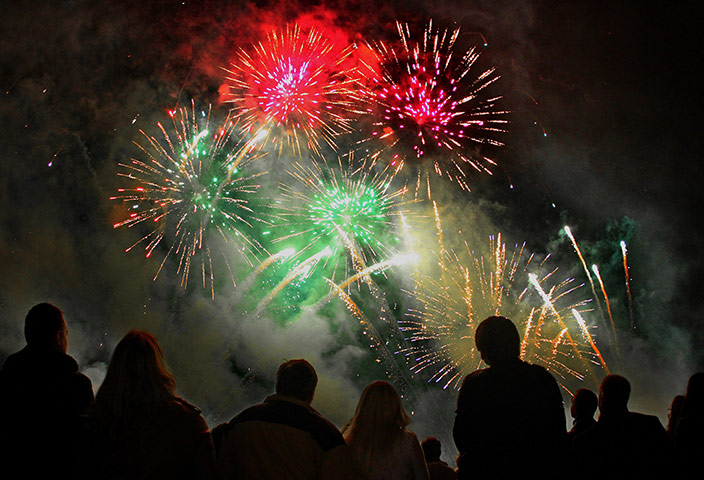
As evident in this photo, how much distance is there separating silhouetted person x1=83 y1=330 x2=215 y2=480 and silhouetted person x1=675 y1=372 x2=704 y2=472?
4.09m

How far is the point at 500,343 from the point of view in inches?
170

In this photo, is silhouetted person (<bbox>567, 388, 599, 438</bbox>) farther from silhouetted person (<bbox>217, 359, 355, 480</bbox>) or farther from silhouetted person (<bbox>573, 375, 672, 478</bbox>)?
silhouetted person (<bbox>217, 359, 355, 480</bbox>)

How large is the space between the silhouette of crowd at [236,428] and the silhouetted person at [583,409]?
1297 mm

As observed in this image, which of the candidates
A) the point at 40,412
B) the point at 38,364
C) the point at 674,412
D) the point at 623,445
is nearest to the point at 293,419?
the point at 40,412

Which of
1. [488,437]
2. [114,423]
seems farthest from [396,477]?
[114,423]

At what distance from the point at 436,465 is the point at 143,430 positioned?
3.88 m

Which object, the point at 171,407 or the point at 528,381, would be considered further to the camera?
the point at 528,381

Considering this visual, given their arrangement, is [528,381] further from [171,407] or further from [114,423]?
[114,423]

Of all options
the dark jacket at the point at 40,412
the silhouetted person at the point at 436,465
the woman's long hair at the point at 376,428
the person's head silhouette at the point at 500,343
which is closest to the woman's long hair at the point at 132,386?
the dark jacket at the point at 40,412

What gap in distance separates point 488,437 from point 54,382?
131 inches

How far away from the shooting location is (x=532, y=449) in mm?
4027

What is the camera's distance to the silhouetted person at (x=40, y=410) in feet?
12.8

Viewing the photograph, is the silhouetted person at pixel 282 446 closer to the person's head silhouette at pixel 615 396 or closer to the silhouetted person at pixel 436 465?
the person's head silhouette at pixel 615 396

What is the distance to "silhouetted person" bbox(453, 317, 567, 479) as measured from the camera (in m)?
4.02
